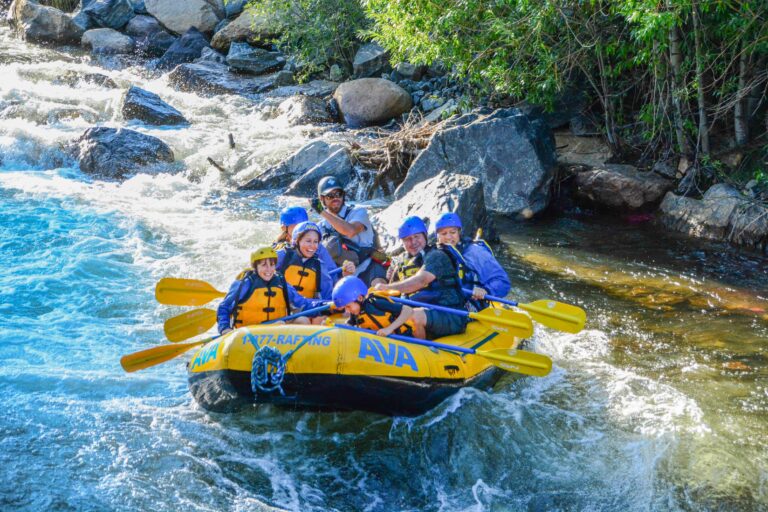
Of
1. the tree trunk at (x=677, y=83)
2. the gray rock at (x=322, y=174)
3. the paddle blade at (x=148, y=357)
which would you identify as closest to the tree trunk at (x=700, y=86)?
the tree trunk at (x=677, y=83)

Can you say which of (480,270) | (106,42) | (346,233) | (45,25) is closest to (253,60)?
(106,42)

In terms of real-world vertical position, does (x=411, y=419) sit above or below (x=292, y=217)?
below

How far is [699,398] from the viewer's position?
518 cm

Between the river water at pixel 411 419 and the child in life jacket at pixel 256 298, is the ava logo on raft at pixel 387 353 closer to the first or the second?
the river water at pixel 411 419

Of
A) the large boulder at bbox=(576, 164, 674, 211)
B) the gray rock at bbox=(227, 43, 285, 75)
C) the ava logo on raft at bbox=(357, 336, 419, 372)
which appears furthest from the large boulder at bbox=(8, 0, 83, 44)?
the ava logo on raft at bbox=(357, 336, 419, 372)

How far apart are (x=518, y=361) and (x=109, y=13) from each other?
17509mm

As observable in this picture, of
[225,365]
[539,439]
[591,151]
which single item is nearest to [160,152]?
[591,151]

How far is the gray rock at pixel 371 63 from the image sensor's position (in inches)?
580

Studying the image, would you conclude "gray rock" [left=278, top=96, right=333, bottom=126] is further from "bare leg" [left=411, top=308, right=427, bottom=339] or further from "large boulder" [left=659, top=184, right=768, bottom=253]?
"bare leg" [left=411, top=308, right=427, bottom=339]

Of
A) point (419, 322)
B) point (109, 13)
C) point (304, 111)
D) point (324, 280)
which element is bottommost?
point (419, 322)

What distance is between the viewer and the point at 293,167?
10766 mm

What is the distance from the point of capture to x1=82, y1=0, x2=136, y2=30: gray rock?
18.9 m

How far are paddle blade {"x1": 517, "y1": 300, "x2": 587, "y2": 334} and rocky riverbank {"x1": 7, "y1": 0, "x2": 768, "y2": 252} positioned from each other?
2906 millimetres

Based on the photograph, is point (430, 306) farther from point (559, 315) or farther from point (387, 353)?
point (559, 315)
